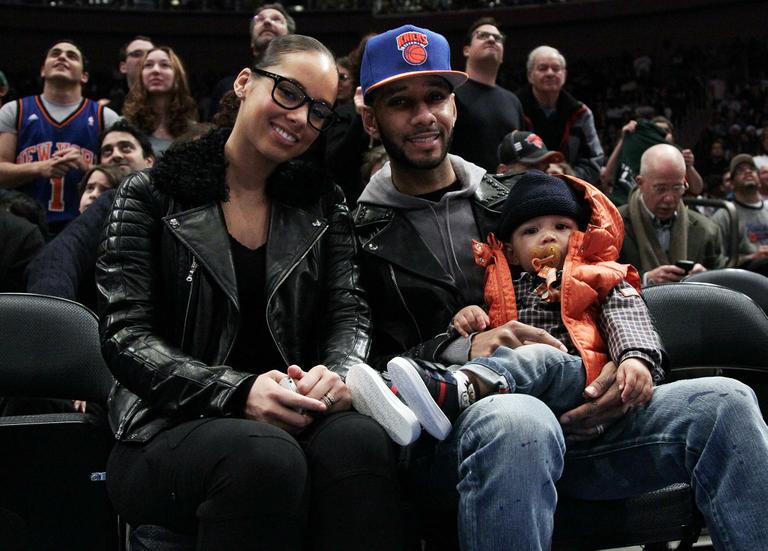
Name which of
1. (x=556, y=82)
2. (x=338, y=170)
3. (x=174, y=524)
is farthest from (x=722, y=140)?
(x=174, y=524)

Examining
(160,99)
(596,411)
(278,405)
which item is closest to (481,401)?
(596,411)

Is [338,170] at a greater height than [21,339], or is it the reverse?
[338,170]

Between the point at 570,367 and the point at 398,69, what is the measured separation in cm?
85

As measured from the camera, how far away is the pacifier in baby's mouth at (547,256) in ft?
6.39

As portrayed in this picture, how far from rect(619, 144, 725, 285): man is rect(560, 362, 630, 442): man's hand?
210 cm

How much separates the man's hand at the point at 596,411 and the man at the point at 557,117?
2.94 meters

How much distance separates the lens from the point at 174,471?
1.45 m

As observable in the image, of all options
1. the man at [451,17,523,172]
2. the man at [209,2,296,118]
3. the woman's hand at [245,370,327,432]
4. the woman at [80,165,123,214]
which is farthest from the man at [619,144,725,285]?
the woman's hand at [245,370,327,432]

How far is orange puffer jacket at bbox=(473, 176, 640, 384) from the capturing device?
183cm

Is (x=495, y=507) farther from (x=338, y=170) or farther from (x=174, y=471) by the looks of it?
(x=338, y=170)

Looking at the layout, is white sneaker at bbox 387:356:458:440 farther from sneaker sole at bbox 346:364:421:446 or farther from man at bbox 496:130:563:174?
man at bbox 496:130:563:174

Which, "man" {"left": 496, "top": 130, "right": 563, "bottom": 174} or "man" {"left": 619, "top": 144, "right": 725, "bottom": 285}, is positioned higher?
"man" {"left": 496, "top": 130, "right": 563, "bottom": 174}

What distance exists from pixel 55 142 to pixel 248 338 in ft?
7.99

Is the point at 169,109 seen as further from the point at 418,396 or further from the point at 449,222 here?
the point at 418,396
